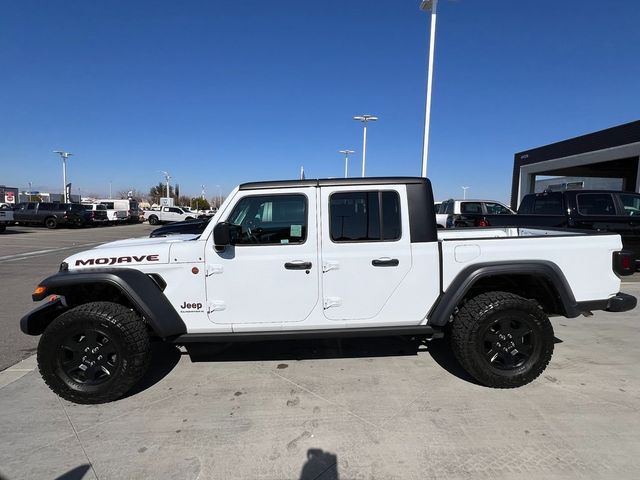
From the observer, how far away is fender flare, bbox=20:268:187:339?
3.08 metres

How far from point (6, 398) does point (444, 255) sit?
412 cm

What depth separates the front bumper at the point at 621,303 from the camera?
11.0ft

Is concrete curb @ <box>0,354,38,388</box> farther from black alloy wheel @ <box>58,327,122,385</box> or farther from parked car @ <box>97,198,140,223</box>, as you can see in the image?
parked car @ <box>97,198,140,223</box>

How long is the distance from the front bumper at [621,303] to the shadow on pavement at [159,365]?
14.2ft

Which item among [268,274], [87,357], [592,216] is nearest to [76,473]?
[87,357]

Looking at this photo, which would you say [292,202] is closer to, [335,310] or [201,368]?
[335,310]

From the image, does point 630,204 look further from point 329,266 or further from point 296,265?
point 296,265

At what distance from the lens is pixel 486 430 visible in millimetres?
2738

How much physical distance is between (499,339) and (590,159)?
24.8 m

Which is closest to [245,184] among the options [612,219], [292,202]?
[292,202]

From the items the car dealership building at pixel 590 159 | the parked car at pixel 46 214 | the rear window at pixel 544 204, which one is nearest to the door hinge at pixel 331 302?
the rear window at pixel 544 204

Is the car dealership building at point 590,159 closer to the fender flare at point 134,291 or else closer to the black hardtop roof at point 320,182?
the black hardtop roof at point 320,182

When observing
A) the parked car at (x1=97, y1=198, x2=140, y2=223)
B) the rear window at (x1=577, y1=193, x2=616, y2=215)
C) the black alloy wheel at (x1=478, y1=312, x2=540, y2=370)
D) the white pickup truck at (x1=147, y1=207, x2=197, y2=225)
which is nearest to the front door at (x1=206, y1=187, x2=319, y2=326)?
the black alloy wheel at (x1=478, y1=312, x2=540, y2=370)

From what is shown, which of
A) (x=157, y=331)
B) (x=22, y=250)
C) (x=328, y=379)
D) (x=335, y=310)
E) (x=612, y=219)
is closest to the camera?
(x=157, y=331)
